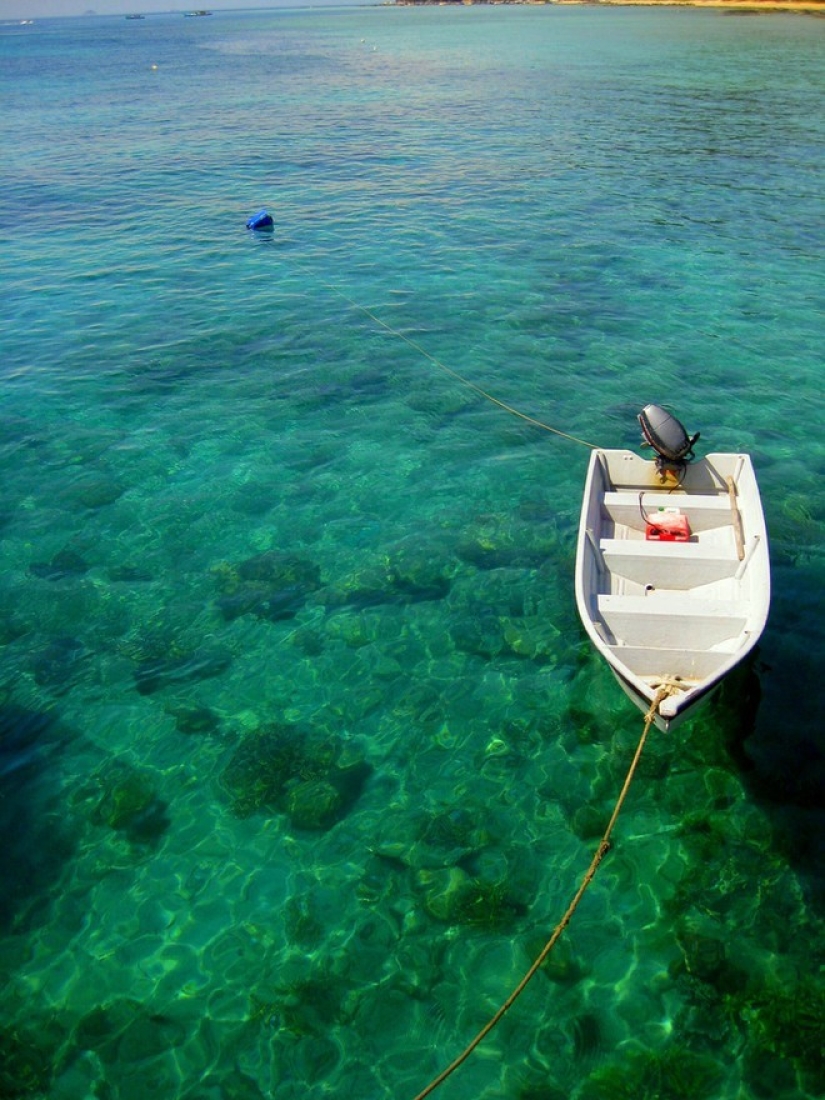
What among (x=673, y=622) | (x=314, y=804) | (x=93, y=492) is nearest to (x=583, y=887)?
(x=314, y=804)

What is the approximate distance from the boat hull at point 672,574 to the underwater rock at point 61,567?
9.67 metres

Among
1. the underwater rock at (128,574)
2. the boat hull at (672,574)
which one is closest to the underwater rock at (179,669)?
the underwater rock at (128,574)

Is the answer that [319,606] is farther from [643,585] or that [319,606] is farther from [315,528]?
[643,585]

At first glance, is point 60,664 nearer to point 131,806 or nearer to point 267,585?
point 131,806

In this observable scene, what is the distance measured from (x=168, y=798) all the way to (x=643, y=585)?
26.8 feet

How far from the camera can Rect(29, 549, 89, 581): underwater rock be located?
15062mm

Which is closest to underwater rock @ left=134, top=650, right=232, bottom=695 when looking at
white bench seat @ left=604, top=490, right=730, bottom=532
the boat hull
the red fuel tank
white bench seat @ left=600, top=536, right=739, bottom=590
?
the boat hull

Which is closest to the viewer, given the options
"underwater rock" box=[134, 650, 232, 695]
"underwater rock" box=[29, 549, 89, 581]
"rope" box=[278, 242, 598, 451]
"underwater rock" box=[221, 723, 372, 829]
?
"underwater rock" box=[221, 723, 372, 829]

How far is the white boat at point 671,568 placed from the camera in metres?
10.5

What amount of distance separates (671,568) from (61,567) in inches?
453

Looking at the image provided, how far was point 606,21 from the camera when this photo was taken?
146 metres

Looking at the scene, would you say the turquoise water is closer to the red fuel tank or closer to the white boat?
the white boat

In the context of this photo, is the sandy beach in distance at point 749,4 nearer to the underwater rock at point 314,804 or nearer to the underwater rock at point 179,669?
the underwater rock at point 179,669

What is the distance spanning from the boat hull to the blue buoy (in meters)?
25.0
